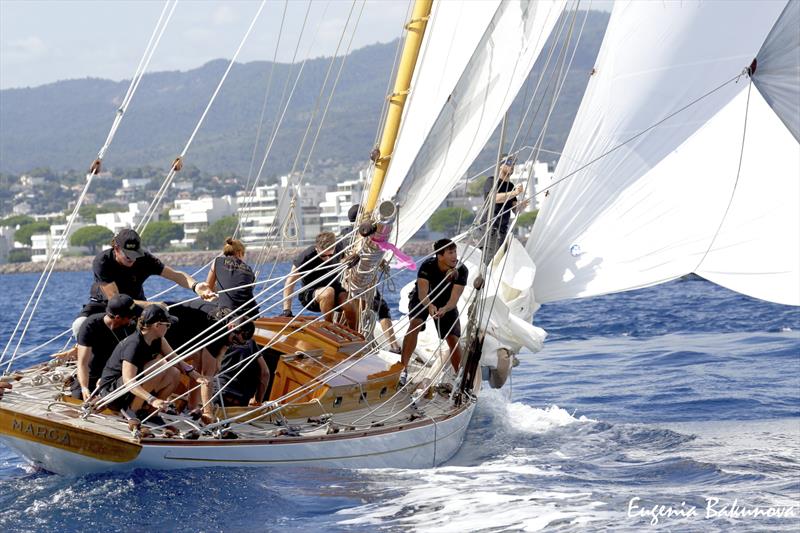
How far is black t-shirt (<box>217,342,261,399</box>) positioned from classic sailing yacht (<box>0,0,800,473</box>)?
0.20 metres

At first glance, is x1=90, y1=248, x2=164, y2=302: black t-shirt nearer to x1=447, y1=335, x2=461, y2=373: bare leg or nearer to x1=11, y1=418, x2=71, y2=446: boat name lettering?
x1=11, y1=418, x2=71, y2=446: boat name lettering

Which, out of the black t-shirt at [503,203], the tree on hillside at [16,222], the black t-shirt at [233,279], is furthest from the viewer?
the tree on hillside at [16,222]

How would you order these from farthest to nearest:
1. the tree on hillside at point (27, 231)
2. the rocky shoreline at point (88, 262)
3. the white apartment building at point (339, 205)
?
the white apartment building at point (339, 205) → the tree on hillside at point (27, 231) → the rocky shoreline at point (88, 262)

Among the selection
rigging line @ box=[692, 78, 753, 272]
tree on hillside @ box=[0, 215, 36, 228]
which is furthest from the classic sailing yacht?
tree on hillside @ box=[0, 215, 36, 228]

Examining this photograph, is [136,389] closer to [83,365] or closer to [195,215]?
[83,365]

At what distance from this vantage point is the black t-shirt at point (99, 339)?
884 centimetres

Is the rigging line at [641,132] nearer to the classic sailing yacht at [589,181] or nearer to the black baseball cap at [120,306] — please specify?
the classic sailing yacht at [589,181]

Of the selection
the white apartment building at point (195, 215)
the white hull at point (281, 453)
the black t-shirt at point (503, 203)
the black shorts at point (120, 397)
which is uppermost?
the black t-shirt at point (503, 203)

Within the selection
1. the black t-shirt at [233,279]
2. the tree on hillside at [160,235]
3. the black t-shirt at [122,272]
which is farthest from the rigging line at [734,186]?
the tree on hillside at [160,235]

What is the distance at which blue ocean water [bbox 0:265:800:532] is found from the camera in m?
7.94

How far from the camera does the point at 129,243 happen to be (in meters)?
9.27

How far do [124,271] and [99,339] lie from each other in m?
0.81

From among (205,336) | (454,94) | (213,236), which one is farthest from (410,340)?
(213,236)

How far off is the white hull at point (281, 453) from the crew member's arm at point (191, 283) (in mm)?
1187
